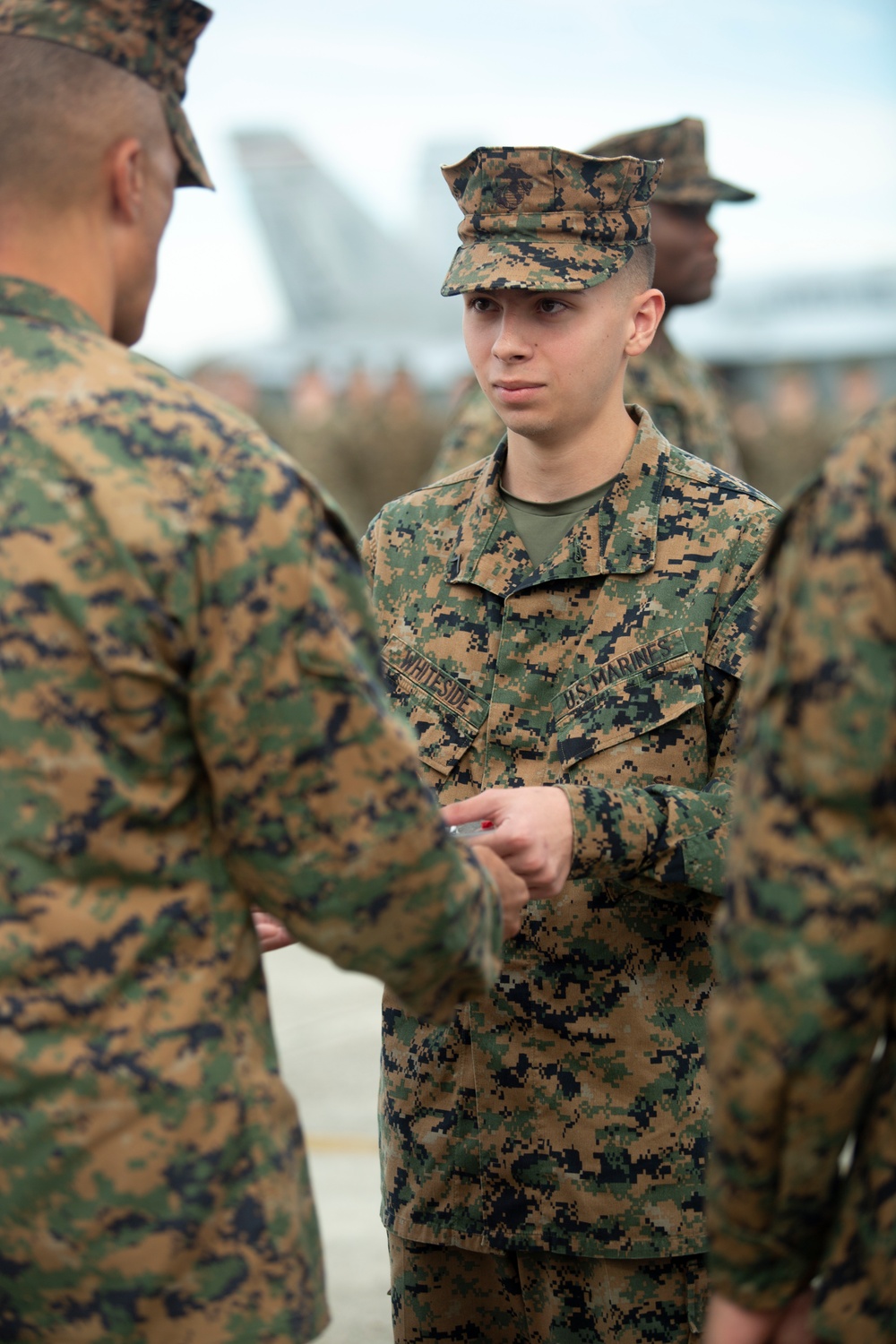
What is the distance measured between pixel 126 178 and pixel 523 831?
0.99 metres

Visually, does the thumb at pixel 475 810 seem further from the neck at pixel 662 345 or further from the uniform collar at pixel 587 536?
the neck at pixel 662 345

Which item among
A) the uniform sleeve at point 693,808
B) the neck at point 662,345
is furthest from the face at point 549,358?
the neck at point 662,345

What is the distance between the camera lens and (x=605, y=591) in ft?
8.01

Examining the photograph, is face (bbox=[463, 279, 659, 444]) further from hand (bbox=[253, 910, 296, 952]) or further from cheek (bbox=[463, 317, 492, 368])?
hand (bbox=[253, 910, 296, 952])

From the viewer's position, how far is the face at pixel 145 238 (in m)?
1.71

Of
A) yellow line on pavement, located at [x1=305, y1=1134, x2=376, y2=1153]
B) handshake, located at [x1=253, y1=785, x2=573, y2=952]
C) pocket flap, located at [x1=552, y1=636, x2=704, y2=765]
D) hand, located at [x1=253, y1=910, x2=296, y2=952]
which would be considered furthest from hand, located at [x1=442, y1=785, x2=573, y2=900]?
yellow line on pavement, located at [x1=305, y1=1134, x2=376, y2=1153]

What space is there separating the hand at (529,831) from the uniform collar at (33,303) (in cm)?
84

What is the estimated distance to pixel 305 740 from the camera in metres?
1.57

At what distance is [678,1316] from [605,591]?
3.78ft

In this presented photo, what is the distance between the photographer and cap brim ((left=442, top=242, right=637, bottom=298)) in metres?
2.40

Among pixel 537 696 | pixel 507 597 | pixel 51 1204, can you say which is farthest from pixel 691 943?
pixel 51 1204

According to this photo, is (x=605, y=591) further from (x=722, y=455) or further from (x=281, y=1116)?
(x=722, y=455)

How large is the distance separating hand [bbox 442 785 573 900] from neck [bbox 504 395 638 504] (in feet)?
2.10

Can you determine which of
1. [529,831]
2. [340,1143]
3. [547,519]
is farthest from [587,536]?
[340,1143]
